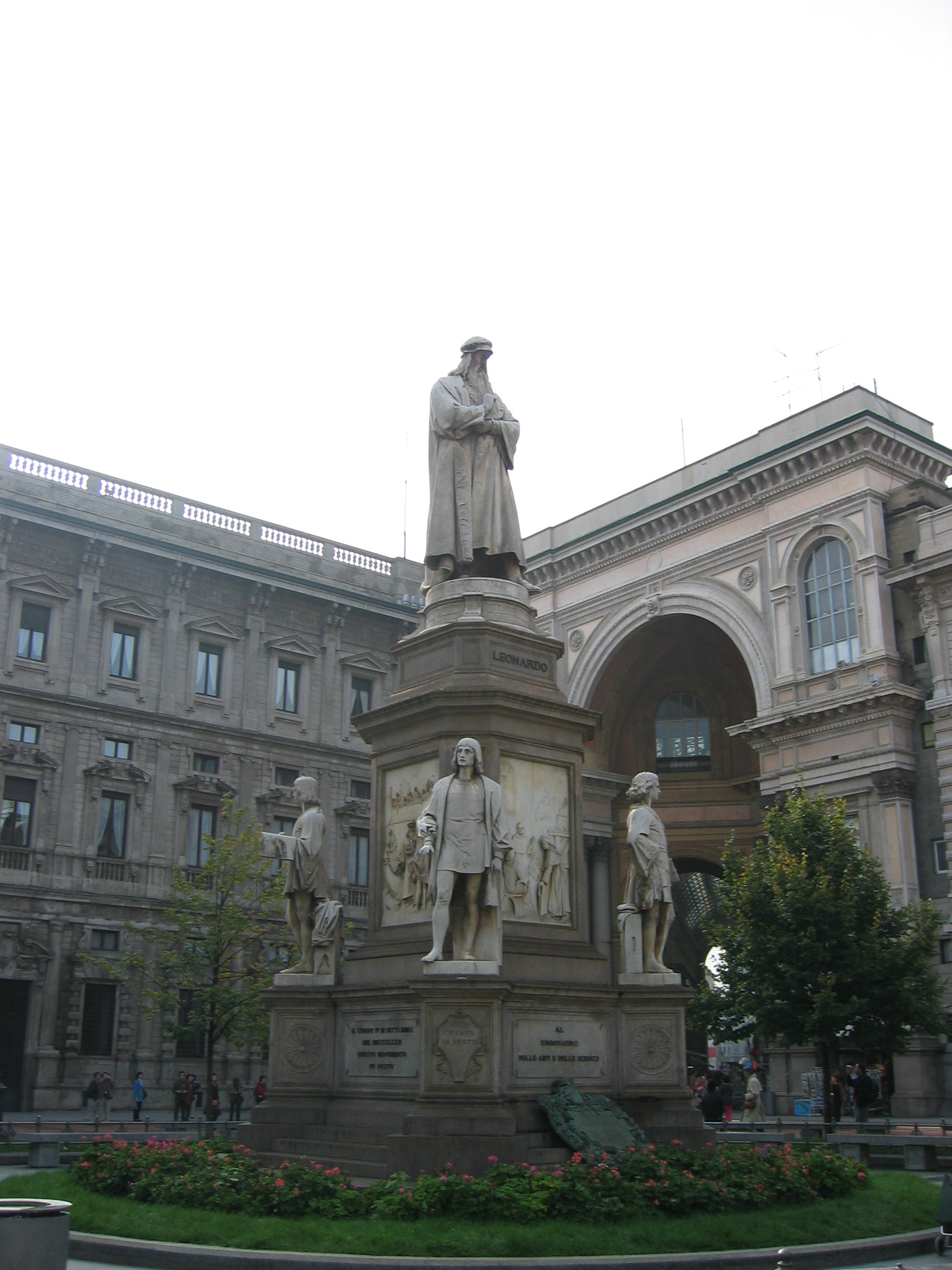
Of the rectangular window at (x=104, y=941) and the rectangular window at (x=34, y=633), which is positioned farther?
the rectangular window at (x=34, y=633)

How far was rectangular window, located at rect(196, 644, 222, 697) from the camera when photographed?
45.2 m

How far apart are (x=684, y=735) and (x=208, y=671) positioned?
62.5 feet

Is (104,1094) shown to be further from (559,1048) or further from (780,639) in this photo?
(559,1048)

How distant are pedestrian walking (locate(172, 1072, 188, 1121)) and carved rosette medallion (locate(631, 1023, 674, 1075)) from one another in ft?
78.4

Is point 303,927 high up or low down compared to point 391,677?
down

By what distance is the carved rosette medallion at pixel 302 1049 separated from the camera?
13.4 meters

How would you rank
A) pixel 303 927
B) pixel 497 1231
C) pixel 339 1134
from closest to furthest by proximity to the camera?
pixel 497 1231, pixel 339 1134, pixel 303 927

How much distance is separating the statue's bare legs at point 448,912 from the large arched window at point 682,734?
1548 inches

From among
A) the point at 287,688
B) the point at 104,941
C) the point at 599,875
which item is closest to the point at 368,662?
the point at 287,688

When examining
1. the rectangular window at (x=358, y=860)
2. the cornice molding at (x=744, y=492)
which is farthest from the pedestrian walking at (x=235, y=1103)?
the cornice molding at (x=744, y=492)

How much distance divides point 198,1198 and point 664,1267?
4003 millimetres

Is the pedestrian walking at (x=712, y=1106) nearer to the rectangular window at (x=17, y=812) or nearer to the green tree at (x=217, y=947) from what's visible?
the green tree at (x=217, y=947)

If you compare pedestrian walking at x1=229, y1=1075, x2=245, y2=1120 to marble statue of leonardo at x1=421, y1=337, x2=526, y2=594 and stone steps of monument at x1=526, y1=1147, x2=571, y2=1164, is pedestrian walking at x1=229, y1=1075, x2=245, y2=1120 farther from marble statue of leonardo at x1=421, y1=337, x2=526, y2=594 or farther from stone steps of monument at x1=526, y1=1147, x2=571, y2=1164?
stone steps of monument at x1=526, y1=1147, x2=571, y2=1164

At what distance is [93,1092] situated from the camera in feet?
115
